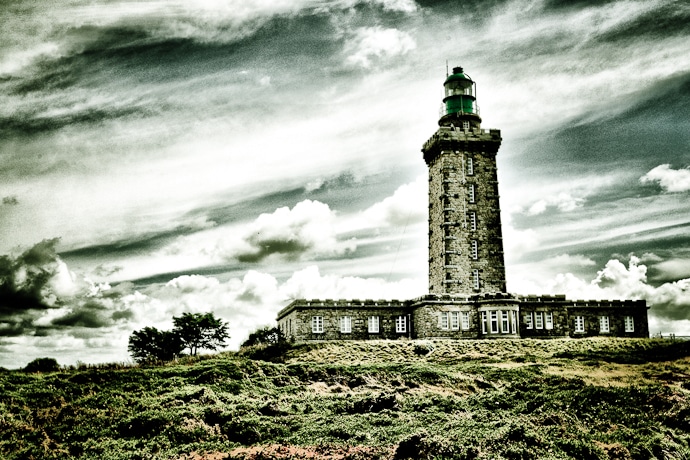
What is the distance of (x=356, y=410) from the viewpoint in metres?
29.7

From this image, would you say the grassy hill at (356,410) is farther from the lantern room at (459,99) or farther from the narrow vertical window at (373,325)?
the lantern room at (459,99)

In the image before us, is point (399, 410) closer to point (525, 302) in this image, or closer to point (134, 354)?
point (525, 302)

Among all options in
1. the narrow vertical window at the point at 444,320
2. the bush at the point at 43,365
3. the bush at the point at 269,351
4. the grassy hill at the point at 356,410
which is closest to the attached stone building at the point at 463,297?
the narrow vertical window at the point at 444,320

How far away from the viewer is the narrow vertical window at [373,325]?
5369 cm

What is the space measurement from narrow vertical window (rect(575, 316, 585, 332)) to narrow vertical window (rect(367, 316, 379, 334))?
1783 cm

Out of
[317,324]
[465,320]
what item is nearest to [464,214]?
[465,320]

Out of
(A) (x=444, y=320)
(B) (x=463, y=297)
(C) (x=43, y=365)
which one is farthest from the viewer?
(B) (x=463, y=297)

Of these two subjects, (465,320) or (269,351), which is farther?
(465,320)

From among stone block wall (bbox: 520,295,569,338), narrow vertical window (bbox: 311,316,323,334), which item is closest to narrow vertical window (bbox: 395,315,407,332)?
narrow vertical window (bbox: 311,316,323,334)

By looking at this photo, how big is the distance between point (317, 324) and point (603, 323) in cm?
2586

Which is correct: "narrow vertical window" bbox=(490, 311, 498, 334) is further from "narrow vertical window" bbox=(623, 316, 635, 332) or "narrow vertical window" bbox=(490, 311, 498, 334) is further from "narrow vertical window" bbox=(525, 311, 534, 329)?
"narrow vertical window" bbox=(623, 316, 635, 332)

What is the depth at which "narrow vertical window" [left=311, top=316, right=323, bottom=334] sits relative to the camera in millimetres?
52094

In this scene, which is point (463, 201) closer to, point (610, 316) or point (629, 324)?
point (610, 316)

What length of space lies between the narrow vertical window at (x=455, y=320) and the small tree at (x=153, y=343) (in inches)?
1035
